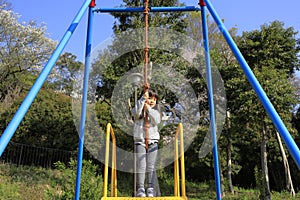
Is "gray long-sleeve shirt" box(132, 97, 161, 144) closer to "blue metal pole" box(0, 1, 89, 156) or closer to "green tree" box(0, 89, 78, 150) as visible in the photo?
"blue metal pole" box(0, 1, 89, 156)

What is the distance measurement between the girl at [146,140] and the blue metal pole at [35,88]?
1.24 meters

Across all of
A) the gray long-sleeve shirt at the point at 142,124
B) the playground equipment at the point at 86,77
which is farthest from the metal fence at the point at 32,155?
the gray long-sleeve shirt at the point at 142,124

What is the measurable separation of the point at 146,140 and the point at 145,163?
0.27 metres

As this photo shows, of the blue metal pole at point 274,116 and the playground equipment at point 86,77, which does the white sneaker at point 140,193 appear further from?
the blue metal pole at point 274,116

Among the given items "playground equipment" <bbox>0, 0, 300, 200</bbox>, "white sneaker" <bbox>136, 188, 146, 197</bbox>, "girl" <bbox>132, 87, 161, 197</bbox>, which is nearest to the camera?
"playground equipment" <bbox>0, 0, 300, 200</bbox>

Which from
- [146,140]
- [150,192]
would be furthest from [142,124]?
[150,192]

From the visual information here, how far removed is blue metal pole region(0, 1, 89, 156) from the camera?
2457 mm

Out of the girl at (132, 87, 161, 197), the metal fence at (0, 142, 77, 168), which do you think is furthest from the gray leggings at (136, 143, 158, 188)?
the metal fence at (0, 142, 77, 168)

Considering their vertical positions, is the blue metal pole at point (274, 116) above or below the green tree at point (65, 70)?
below

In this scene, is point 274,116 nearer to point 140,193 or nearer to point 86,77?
point 140,193

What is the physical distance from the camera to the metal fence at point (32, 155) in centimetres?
1441

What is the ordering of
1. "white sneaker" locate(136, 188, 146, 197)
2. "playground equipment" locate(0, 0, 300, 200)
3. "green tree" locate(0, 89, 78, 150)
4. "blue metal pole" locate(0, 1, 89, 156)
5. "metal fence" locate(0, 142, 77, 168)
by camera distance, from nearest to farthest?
"blue metal pole" locate(0, 1, 89, 156) → "playground equipment" locate(0, 0, 300, 200) → "white sneaker" locate(136, 188, 146, 197) → "metal fence" locate(0, 142, 77, 168) → "green tree" locate(0, 89, 78, 150)

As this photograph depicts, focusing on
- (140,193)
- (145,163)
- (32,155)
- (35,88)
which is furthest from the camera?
(32,155)

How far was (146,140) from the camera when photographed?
4.31 meters
